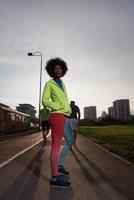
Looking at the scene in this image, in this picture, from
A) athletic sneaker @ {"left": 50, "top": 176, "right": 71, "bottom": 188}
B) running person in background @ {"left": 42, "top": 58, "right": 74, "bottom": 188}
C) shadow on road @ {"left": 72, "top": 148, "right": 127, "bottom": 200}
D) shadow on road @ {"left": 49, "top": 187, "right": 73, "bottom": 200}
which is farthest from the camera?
running person in background @ {"left": 42, "top": 58, "right": 74, "bottom": 188}

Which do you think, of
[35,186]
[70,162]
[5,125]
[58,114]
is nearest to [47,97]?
[58,114]

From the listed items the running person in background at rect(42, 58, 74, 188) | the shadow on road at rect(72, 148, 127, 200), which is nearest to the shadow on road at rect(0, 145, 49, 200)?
the running person in background at rect(42, 58, 74, 188)

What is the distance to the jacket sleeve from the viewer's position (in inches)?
234

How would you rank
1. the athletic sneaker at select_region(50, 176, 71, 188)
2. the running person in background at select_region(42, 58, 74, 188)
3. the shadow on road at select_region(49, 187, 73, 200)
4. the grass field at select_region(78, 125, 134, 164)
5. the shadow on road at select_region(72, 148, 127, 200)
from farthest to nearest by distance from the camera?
1. the grass field at select_region(78, 125, 134, 164)
2. the running person in background at select_region(42, 58, 74, 188)
3. the athletic sneaker at select_region(50, 176, 71, 188)
4. the shadow on road at select_region(72, 148, 127, 200)
5. the shadow on road at select_region(49, 187, 73, 200)

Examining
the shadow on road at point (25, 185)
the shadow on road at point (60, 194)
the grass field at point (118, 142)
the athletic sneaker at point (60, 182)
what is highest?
the grass field at point (118, 142)

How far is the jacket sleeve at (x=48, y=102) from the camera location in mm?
5951

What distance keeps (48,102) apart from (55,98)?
199mm

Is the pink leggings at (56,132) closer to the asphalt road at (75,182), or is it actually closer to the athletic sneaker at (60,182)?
the athletic sneaker at (60,182)

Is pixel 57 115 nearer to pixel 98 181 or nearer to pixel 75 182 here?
pixel 75 182

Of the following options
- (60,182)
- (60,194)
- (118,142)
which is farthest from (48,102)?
(118,142)

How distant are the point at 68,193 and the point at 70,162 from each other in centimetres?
413

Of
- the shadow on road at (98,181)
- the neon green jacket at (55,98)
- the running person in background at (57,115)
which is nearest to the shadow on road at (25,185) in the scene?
the running person in background at (57,115)

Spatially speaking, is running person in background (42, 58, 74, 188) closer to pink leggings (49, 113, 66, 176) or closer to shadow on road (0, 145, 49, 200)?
pink leggings (49, 113, 66, 176)

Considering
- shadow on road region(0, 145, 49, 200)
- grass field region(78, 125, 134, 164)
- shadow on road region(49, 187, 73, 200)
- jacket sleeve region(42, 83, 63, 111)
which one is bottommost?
shadow on road region(49, 187, 73, 200)
